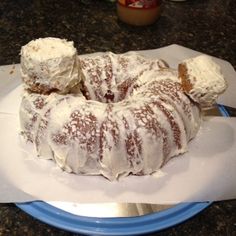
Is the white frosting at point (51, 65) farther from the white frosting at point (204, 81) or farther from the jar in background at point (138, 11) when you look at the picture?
the jar in background at point (138, 11)

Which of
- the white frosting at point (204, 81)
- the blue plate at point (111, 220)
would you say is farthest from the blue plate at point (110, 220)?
the white frosting at point (204, 81)

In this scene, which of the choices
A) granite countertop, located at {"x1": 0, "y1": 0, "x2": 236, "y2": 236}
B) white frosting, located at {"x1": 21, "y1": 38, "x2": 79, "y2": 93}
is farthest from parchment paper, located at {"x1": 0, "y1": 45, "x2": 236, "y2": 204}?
granite countertop, located at {"x1": 0, "y1": 0, "x2": 236, "y2": 236}

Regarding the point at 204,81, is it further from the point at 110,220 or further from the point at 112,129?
the point at 110,220

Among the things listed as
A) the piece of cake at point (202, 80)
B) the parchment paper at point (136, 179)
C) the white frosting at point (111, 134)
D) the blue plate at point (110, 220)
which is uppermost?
the piece of cake at point (202, 80)

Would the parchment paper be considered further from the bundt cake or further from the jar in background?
the jar in background

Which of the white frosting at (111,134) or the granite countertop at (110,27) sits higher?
the white frosting at (111,134)

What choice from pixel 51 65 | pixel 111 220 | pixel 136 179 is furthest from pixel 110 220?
pixel 51 65

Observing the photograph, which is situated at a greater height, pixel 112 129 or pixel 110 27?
pixel 112 129
